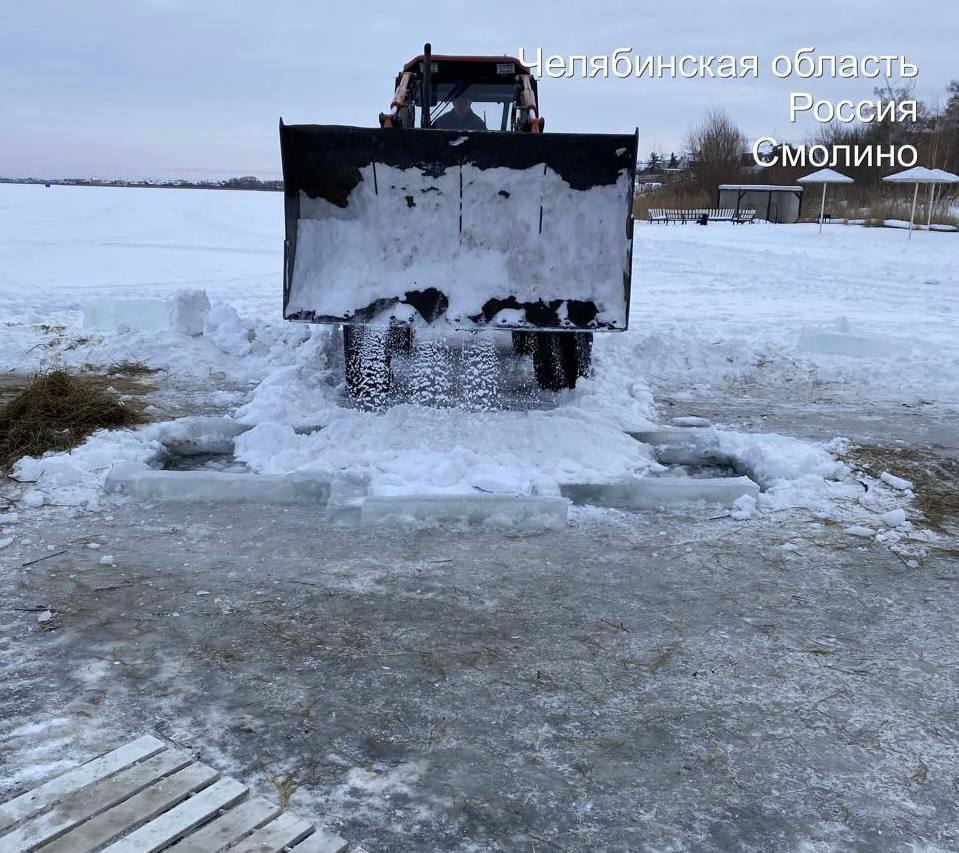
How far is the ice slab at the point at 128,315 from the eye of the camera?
9148 millimetres

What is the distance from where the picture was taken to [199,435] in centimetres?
528

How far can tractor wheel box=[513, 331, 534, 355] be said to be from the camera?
723 cm

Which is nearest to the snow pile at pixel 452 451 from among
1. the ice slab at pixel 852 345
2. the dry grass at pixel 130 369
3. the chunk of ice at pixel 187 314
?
the dry grass at pixel 130 369

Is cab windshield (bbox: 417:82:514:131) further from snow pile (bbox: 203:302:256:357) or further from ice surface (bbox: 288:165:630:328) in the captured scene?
snow pile (bbox: 203:302:256:357)

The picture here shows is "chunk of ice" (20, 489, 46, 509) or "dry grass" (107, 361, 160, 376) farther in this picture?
"dry grass" (107, 361, 160, 376)

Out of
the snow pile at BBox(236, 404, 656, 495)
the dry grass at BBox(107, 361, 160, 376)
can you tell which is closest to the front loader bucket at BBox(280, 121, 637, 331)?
the snow pile at BBox(236, 404, 656, 495)

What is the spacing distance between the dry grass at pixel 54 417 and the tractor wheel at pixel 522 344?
3105 millimetres

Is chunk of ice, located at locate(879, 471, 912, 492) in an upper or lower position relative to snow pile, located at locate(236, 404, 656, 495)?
lower

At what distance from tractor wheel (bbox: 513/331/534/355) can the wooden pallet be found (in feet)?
17.4

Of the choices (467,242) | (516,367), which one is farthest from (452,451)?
(516,367)

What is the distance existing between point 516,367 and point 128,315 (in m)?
4.69

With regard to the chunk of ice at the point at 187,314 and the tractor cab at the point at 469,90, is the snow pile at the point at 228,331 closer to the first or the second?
the chunk of ice at the point at 187,314

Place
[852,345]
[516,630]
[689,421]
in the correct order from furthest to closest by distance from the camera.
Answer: [852,345] → [689,421] → [516,630]

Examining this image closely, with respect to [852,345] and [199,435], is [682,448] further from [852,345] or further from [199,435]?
[852,345]
